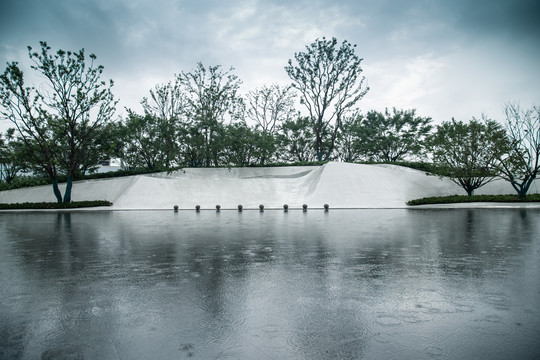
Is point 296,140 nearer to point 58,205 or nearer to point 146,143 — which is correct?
point 146,143

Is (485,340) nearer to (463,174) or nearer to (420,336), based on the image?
(420,336)

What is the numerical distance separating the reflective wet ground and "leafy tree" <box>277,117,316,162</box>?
35.6 metres

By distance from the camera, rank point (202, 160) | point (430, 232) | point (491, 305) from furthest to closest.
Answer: point (202, 160) → point (430, 232) → point (491, 305)

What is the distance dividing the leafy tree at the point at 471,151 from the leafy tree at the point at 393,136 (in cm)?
1447

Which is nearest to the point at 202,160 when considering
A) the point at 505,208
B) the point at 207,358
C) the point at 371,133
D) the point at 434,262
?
the point at 371,133

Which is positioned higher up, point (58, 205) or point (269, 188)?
point (269, 188)

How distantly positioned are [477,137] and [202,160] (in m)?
25.6

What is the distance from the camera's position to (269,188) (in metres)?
29.5

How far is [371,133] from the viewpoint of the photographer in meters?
43.2

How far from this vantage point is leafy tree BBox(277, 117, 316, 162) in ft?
140

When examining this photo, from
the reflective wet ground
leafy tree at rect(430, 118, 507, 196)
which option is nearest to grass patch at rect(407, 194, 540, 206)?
leafy tree at rect(430, 118, 507, 196)

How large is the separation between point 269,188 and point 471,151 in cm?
1696

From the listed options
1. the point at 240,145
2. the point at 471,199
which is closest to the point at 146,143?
the point at 240,145

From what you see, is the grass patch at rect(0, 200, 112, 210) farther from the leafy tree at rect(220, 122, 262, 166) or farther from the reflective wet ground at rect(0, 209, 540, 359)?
the reflective wet ground at rect(0, 209, 540, 359)
